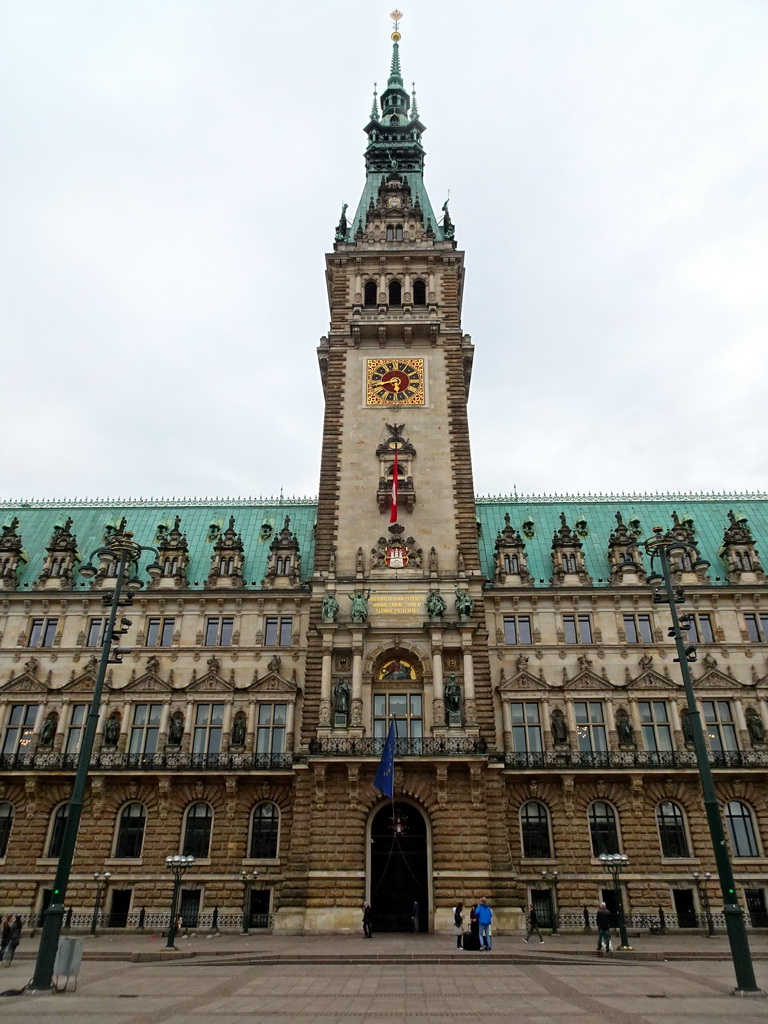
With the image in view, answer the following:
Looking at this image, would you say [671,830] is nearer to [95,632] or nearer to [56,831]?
[56,831]

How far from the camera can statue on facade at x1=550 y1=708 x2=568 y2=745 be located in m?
39.1

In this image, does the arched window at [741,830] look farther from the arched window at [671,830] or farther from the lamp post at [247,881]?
the lamp post at [247,881]

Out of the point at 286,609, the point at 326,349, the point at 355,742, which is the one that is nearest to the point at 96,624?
the point at 286,609

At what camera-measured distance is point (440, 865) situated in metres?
33.3

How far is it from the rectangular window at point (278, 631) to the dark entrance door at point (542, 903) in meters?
18.0

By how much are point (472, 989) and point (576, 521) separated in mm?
33895

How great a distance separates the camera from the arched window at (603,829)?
1448 inches

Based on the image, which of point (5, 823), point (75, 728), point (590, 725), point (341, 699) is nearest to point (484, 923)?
point (341, 699)

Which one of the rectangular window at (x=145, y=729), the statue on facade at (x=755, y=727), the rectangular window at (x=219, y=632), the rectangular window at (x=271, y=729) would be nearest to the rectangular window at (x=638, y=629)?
the statue on facade at (x=755, y=727)

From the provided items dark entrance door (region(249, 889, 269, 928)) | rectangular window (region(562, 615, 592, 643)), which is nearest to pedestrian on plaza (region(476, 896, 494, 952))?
dark entrance door (region(249, 889, 269, 928))

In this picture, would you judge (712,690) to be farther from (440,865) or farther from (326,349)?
(326,349)

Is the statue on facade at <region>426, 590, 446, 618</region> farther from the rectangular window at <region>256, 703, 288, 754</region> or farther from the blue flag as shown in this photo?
the rectangular window at <region>256, 703, 288, 754</region>

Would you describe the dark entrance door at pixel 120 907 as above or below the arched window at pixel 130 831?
below

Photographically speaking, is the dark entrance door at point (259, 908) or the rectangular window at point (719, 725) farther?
the rectangular window at point (719, 725)
